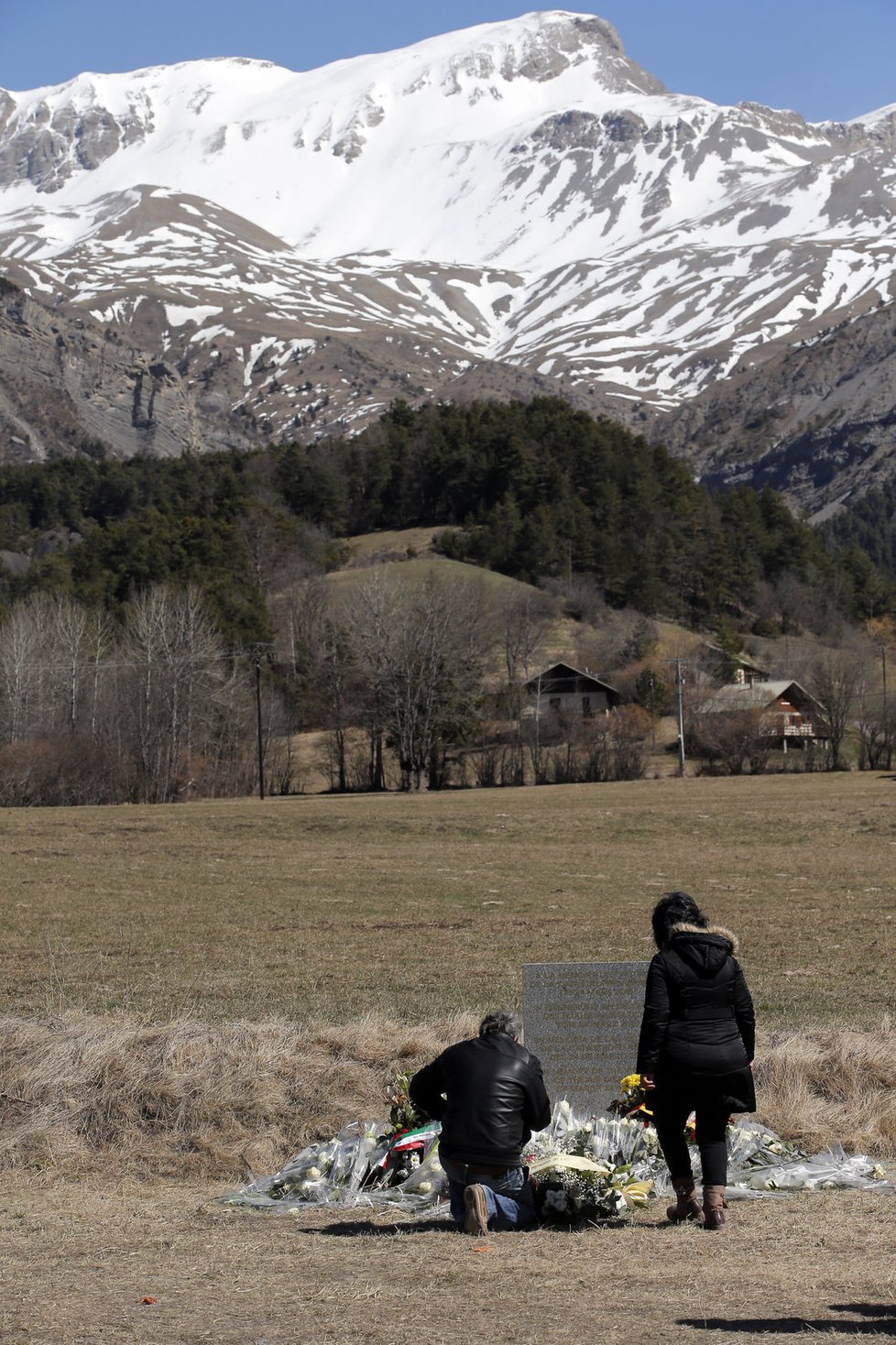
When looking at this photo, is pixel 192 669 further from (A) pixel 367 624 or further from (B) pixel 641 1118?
(B) pixel 641 1118

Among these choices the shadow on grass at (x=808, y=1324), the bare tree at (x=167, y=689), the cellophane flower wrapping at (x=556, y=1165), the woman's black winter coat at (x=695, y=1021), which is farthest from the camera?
the bare tree at (x=167, y=689)

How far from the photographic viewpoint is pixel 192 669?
7981cm

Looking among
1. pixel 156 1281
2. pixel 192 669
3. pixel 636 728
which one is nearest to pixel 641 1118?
pixel 156 1281

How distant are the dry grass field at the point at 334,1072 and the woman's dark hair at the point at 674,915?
1.71m

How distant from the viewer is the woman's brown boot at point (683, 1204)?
888cm

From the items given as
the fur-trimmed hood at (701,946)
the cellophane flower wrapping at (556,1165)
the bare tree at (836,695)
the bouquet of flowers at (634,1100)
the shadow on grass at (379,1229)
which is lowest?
the shadow on grass at (379,1229)

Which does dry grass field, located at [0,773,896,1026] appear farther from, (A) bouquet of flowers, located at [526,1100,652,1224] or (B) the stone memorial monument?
(A) bouquet of flowers, located at [526,1100,652,1224]

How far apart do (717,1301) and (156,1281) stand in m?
2.84

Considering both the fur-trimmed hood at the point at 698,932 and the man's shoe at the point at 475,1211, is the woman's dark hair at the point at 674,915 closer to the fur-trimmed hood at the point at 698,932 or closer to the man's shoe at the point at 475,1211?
the fur-trimmed hood at the point at 698,932

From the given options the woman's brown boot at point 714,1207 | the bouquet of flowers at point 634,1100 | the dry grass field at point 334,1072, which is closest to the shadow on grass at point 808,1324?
the dry grass field at point 334,1072

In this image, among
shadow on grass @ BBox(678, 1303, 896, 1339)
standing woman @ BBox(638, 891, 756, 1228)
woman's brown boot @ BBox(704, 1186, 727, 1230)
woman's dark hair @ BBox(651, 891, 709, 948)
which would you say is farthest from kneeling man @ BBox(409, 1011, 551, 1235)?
shadow on grass @ BBox(678, 1303, 896, 1339)

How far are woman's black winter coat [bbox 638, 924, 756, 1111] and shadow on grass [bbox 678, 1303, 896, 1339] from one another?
167 cm

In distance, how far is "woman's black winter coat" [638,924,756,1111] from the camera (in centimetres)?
852

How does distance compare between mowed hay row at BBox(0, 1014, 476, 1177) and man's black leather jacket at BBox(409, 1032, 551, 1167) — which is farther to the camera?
mowed hay row at BBox(0, 1014, 476, 1177)
